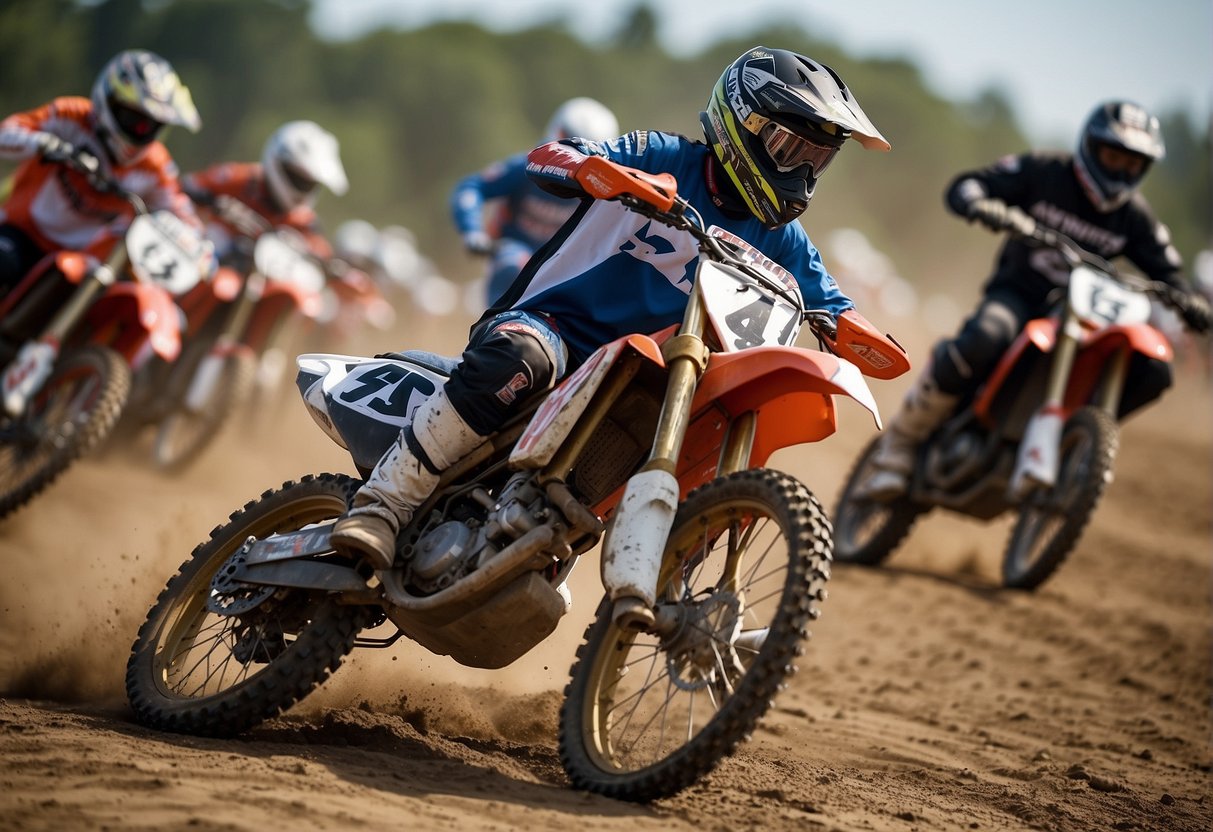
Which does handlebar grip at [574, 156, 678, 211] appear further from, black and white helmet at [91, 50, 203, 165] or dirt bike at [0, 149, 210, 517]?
black and white helmet at [91, 50, 203, 165]

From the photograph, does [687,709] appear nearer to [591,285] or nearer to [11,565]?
[591,285]

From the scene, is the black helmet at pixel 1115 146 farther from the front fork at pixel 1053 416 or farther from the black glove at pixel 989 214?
the front fork at pixel 1053 416

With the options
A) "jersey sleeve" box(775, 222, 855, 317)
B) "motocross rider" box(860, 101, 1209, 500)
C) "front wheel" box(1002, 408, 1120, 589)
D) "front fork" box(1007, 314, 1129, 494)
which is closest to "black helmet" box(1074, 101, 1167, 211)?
"motocross rider" box(860, 101, 1209, 500)

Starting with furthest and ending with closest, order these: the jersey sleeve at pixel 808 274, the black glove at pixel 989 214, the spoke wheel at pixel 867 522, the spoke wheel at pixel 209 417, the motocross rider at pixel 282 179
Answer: the motocross rider at pixel 282 179
the spoke wheel at pixel 209 417
the spoke wheel at pixel 867 522
the black glove at pixel 989 214
the jersey sleeve at pixel 808 274

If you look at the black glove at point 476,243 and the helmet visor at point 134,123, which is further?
the black glove at point 476,243

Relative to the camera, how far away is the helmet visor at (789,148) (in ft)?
14.9

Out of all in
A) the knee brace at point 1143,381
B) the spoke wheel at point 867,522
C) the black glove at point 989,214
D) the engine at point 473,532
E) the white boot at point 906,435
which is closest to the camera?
the engine at point 473,532

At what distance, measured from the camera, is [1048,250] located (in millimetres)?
9070

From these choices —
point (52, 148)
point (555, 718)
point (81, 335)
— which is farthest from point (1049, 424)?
point (52, 148)

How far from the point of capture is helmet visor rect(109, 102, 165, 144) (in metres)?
8.70

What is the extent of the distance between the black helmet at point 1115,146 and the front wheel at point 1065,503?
1449mm

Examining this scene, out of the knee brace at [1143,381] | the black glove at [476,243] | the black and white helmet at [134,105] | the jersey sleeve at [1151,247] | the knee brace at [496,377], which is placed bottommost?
the knee brace at [496,377]

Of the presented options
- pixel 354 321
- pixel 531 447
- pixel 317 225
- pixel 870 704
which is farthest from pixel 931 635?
pixel 354 321

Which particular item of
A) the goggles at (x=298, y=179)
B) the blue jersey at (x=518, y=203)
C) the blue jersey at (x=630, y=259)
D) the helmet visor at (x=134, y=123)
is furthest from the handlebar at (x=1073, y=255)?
the goggles at (x=298, y=179)
